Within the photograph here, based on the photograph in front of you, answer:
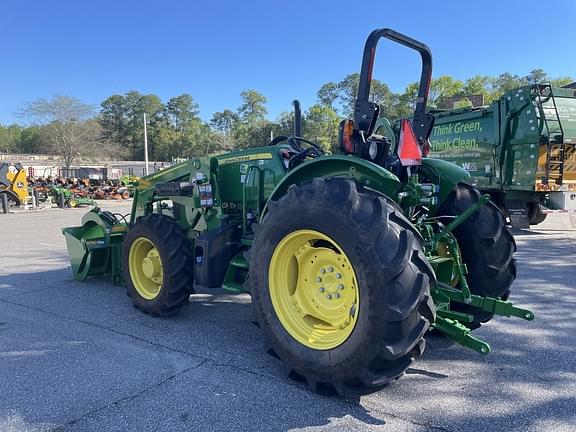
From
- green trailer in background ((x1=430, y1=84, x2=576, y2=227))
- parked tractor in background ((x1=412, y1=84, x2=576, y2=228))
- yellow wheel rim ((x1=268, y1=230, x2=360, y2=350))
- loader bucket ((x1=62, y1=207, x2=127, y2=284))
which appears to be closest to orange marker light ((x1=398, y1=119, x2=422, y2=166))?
yellow wheel rim ((x1=268, y1=230, x2=360, y2=350))

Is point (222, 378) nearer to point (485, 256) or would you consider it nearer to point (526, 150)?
point (485, 256)

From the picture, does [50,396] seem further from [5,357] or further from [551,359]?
[551,359]

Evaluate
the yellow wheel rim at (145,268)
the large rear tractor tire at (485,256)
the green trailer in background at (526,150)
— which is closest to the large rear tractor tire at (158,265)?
the yellow wheel rim at (145,268)

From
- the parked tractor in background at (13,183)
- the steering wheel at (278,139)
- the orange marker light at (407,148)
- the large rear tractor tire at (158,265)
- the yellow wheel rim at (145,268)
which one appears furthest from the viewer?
the parked tractor in background at (13,183)

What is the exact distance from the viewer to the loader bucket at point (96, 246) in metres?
6.27

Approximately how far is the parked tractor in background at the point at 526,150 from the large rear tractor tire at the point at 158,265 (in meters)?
8.55

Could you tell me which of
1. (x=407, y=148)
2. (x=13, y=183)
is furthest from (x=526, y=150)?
(x=13, y=183)

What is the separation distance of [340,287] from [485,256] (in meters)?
1.55

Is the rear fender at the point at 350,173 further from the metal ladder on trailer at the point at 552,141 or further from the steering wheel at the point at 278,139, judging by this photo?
the metal ladder on trailer at the point at 552,141

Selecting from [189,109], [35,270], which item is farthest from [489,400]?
[189,109]

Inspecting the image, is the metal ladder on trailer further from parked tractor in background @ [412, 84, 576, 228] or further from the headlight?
the headlight

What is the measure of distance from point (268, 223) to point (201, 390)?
1.25 m

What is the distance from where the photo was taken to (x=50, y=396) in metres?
3.18

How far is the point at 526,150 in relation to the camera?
10477mm
